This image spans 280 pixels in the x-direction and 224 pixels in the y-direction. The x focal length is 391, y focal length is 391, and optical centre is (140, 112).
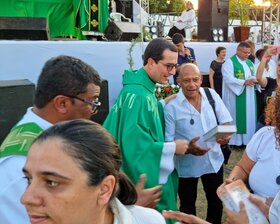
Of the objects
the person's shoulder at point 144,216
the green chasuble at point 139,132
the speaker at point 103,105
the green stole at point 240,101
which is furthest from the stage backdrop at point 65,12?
the person's shoulder at point 144,216

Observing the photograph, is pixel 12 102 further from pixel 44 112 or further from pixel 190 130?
pixel 44 112

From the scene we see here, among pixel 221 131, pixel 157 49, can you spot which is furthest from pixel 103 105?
pixel 221 131

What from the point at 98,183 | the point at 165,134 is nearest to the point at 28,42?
the point at 165,134

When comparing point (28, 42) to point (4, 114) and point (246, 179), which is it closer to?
point (4, 114)

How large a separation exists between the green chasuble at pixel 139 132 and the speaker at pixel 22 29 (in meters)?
3.73

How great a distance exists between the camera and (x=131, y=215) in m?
1.46

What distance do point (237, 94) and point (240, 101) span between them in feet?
0.50

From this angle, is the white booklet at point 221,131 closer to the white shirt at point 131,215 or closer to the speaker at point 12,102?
the white shirt at point 131,215

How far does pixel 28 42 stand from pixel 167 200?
10.9 ft

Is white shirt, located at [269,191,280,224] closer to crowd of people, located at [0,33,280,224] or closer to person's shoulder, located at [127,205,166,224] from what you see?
crowd of people, located at [0,33,280,224]

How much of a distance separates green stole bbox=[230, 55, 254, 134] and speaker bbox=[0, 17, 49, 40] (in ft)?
11.0

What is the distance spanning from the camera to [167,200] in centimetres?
285

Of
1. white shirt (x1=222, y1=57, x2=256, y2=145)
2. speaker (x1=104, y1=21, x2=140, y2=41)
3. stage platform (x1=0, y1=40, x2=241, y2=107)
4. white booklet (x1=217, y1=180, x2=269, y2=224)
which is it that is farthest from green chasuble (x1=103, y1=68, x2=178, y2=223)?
speaker (x1=104, y1=21, x2=140, y2=41)

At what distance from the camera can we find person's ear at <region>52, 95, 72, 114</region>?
1.82 m
